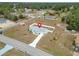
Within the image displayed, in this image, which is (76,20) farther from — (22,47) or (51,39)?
(22,47)

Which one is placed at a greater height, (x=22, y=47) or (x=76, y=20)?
(x=76, y=20)

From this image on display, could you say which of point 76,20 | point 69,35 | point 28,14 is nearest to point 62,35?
point 69,35

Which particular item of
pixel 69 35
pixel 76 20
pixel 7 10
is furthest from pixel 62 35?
pixel 7 10

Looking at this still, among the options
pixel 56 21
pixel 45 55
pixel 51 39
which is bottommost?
pixel 45 55

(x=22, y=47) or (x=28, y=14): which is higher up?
(x=28, y=14)

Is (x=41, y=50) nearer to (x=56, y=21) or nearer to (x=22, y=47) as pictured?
(x=22, y=47)
